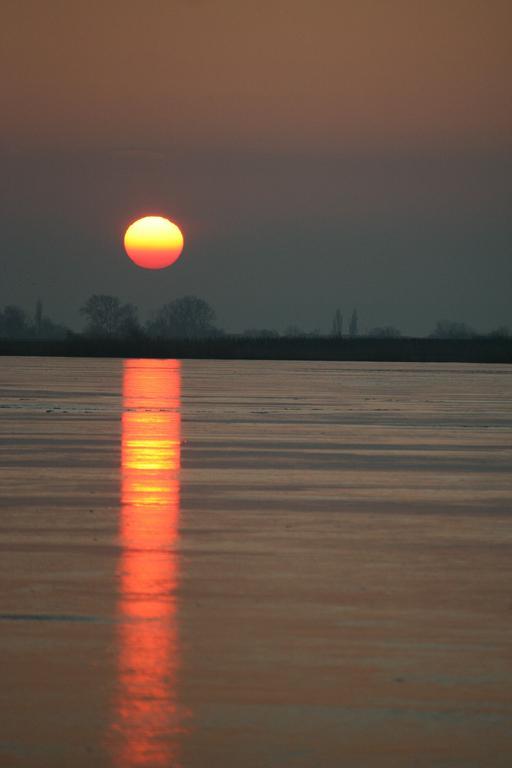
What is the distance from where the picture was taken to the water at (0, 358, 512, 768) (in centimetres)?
582

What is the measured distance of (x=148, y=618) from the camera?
8242 millimetres

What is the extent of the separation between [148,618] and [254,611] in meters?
0.66

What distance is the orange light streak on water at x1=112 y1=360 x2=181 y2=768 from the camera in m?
5.74

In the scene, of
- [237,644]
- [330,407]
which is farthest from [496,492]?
[330,407]

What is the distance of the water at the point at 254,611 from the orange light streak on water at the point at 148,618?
0.7 inches

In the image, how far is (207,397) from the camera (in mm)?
44000

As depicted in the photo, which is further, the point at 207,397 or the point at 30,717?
the point at 207,397

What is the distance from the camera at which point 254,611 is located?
8508mm

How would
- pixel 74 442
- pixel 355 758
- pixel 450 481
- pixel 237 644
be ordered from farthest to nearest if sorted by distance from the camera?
pixel 74 442
pixel 450 481
pixel 237 644
pixel 355 758

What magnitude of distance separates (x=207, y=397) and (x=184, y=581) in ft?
113

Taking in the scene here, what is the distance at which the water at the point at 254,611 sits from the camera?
19.1 feet

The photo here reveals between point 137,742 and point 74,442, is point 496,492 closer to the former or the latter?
point 74,442

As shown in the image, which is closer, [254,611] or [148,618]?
[148,618]

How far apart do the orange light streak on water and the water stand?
0.06 feet
